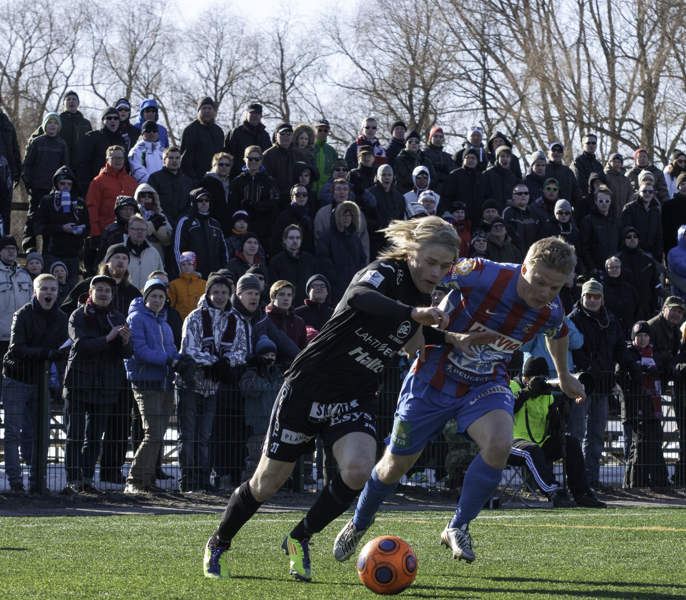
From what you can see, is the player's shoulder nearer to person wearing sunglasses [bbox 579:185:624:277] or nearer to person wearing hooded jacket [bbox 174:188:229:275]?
person wearing hooded jacket [bbox 174:188:229:275]

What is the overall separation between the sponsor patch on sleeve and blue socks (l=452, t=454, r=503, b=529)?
1.39 m

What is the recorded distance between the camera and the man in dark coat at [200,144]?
14344 mm

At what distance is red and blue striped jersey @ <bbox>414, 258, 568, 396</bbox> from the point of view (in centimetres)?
582

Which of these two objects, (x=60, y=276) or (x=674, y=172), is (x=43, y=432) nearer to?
(x=60, y=276)

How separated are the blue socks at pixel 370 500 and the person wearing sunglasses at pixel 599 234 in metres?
10.2

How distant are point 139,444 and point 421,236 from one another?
574 centimetres

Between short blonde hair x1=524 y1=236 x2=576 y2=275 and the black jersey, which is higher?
short blonde hair x1=524 y1=236 x2=576 y2=275

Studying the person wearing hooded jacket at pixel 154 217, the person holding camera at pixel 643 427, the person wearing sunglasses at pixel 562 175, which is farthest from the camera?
the person wearing sunglasses at pixel 562 175

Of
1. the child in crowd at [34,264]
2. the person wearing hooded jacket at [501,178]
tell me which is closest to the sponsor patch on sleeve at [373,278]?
the child in crowd at [34,264]

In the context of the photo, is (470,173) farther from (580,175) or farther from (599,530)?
(599,530)

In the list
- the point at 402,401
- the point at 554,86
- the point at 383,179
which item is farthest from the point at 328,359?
the point at 554,86

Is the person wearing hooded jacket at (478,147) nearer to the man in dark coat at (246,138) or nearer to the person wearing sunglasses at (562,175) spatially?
the person wearing sunglasses at (562,175)

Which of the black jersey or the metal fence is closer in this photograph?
the black jersey

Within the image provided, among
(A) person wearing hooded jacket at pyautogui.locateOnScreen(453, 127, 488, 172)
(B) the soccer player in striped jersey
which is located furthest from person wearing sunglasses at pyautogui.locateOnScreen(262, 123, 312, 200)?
(B) the soccer player in striped jersey
